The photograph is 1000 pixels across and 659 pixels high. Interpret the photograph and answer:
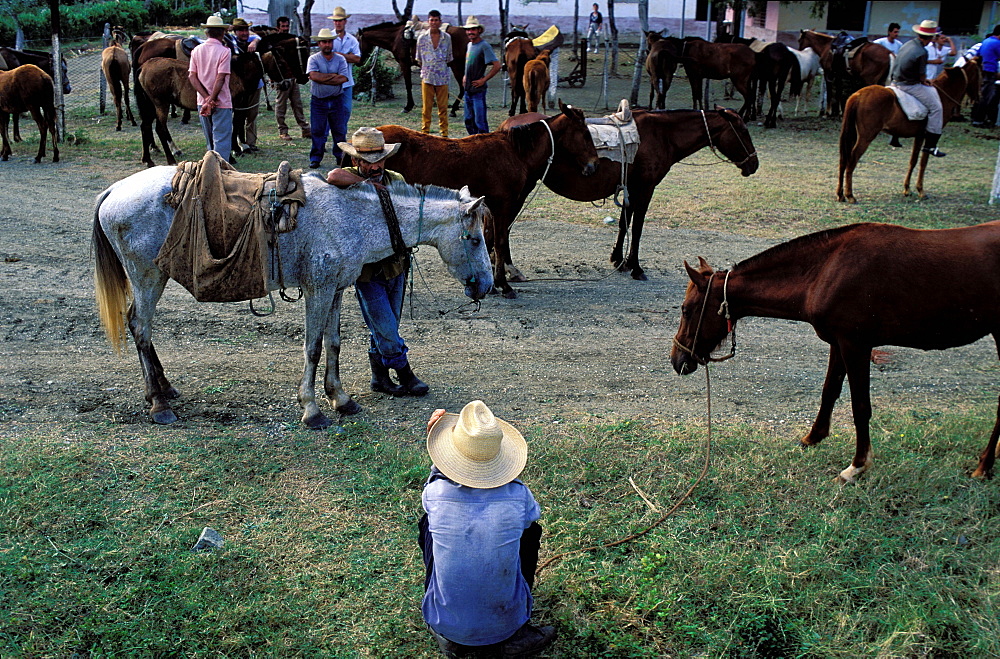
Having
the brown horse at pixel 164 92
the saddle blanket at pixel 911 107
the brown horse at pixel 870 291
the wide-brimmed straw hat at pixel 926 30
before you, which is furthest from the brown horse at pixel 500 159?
the wide-brimmed straw hat at pixel 926 30

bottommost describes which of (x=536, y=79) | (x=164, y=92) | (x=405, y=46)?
(x=164, y=92)

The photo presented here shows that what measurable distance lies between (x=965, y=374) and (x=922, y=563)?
3226 millimetres

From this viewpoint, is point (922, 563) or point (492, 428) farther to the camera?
point (922, 563)

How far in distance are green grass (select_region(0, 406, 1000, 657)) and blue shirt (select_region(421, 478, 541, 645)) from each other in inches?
17.2

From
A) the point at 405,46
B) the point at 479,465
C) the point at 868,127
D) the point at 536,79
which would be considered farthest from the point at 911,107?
the point at 479,465

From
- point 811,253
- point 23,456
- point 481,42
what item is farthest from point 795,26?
point 23,456

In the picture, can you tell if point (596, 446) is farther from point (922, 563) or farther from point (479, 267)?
point (922, 563)

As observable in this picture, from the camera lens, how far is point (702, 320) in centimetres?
543

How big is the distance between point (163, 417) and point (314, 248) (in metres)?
1.59

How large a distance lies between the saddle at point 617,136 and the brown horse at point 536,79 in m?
7.92

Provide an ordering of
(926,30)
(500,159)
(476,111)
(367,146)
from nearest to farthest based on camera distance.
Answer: (367,146) → (500,159) → (926,30) → (476,111)

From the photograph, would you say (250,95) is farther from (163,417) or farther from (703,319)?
(703,319)

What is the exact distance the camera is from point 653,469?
17.3 feet

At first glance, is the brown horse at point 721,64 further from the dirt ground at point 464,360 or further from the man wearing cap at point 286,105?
the dirt ground at point 464,360
